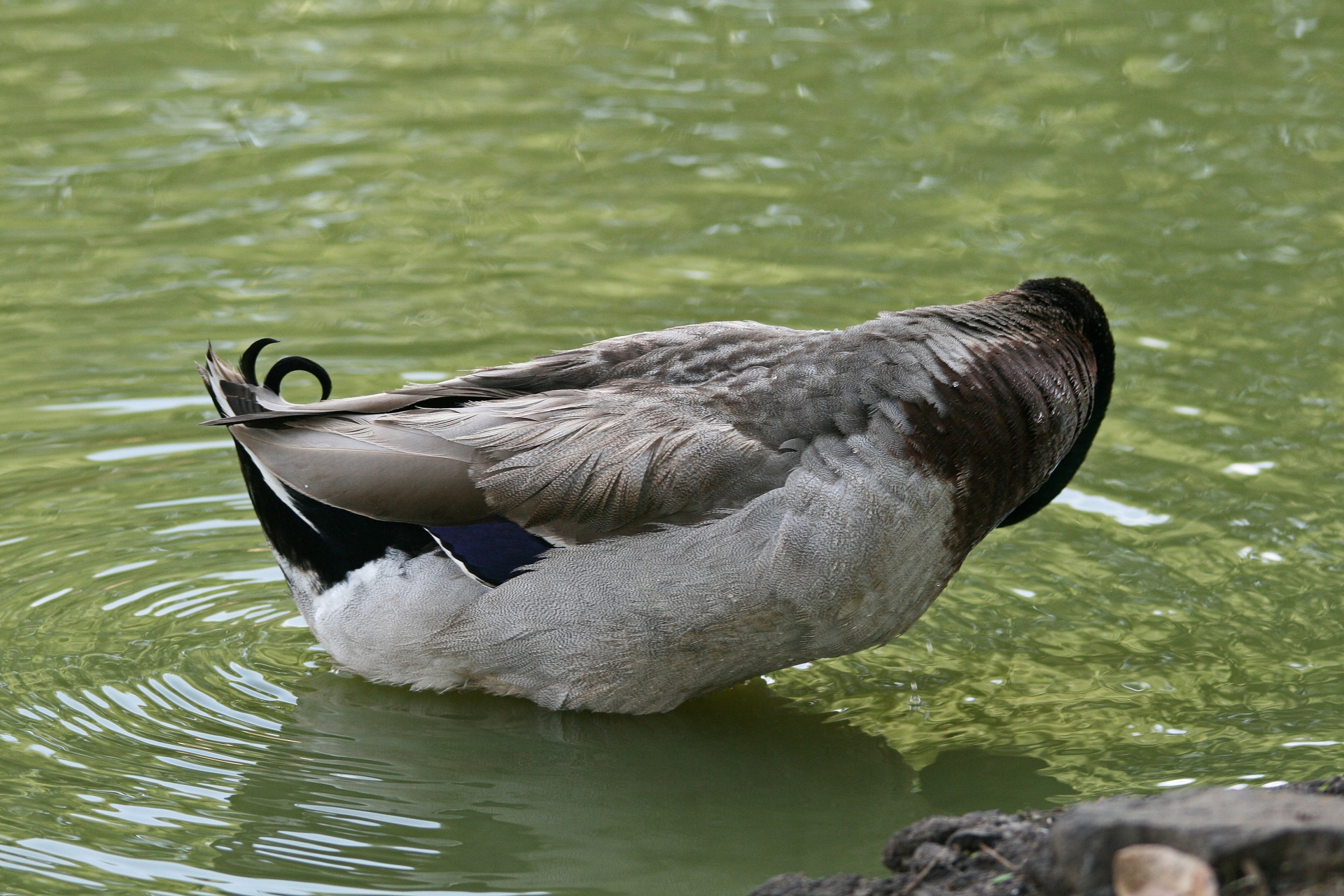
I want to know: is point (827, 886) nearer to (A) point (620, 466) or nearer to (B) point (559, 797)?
(B) point (559, 797)

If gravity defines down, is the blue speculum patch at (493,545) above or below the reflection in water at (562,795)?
above

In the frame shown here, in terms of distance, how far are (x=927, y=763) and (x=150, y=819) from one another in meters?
2.23

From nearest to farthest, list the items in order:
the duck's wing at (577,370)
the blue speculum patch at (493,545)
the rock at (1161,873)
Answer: the rock at (1161,873) → the blue speculum patch at (493,545) → the duck's wing at (577,370)

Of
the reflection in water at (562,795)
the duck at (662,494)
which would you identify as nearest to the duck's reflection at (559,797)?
the reflection in water at (562,795)

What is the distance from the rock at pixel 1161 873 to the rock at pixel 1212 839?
1.0 inches

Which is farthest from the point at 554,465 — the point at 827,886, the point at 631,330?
the point at 631,330

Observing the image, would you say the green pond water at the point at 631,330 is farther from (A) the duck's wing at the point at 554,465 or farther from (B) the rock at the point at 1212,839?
(B) the rock at the point at 1212,839

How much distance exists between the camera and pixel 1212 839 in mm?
3789

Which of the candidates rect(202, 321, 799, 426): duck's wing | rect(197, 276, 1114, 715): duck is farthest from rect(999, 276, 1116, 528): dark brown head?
rect(202, 321, 799, 426): duck's wing

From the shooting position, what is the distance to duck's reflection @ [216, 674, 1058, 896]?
4906mm

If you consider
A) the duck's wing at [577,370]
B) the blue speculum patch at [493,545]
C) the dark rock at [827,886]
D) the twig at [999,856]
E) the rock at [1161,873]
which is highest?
the duck's wing at [577,370]

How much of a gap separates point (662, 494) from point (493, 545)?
1.72 ft

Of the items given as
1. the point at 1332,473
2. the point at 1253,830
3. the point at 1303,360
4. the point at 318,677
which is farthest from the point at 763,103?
the point at 1253,830

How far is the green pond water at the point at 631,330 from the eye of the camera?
210 inches
